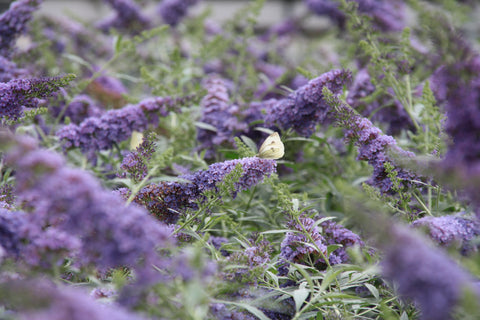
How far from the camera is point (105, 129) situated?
1975mm

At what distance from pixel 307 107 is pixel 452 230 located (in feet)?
2.59

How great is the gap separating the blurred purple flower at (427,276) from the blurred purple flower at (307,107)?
97cm

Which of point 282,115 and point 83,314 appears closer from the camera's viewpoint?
point 83,314

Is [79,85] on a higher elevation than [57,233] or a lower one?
lower

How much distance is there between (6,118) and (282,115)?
3.46 ft

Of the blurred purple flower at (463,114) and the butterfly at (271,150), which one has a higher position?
the blurred purple flower at (463,114)

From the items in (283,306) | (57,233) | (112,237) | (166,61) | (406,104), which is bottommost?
(166,61)

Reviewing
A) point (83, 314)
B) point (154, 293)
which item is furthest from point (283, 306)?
point (83, 314)

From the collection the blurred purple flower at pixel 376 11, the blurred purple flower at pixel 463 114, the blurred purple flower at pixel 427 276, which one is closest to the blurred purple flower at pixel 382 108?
the blurred purple flower at pixel 376 11

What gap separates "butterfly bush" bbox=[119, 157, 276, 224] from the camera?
140 cm

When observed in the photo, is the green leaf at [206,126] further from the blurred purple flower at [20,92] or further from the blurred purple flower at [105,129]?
the blurred purple flower at [20,92]

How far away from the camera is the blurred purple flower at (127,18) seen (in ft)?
12.3

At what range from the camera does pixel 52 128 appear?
238cm

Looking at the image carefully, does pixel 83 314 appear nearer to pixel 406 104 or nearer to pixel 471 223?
pixel 471 223
